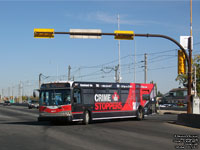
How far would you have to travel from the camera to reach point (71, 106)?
22312 millimetres

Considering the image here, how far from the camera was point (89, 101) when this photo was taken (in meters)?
23.9

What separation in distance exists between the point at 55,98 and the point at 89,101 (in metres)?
2.38

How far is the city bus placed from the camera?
22.4 metres

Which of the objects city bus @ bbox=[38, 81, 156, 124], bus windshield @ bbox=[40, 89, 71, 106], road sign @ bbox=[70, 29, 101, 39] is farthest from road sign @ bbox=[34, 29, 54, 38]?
bus windshield @ bbox=[40, 89, 71, 106]

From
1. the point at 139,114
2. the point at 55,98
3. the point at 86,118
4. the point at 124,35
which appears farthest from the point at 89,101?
the point at 139,114

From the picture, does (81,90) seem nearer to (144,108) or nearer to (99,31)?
(99,31)

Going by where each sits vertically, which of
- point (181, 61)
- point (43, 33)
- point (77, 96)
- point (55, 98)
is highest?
point (43, 33)

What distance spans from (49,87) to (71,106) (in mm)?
2046

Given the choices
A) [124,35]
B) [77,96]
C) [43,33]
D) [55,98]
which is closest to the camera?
[43,33]

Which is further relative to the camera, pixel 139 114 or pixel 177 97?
pixel 177 97

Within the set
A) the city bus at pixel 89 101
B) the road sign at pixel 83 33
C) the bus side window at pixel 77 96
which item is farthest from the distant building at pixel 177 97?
the road sign at pixel 83 33

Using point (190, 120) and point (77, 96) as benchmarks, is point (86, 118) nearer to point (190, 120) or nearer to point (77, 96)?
point (77, 96)

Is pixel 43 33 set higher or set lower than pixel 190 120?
higher

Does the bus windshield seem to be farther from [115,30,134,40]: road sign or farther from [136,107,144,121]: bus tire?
[136,107,144,121]: bus tire
